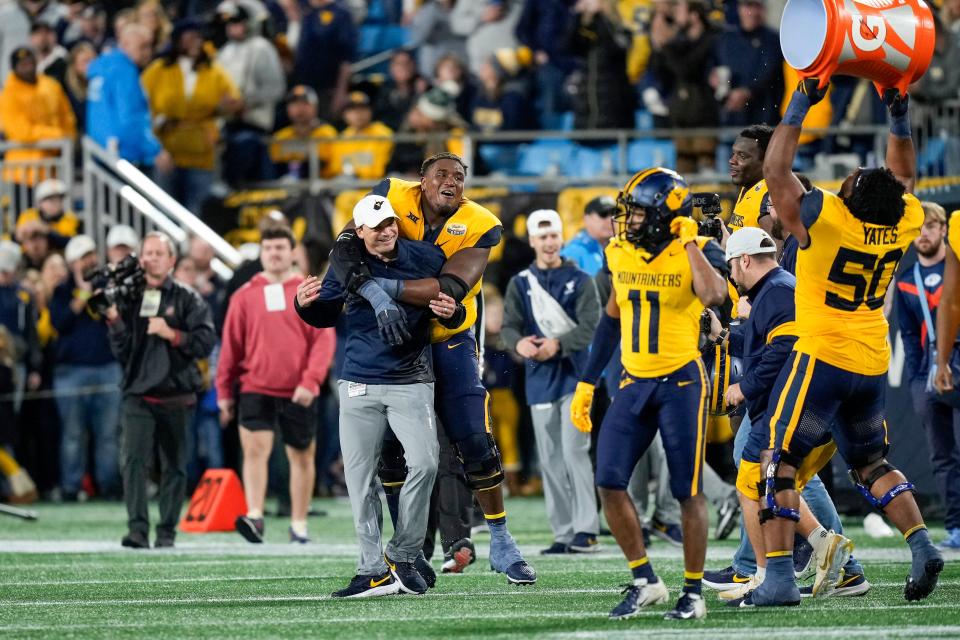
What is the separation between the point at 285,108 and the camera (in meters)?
19.5

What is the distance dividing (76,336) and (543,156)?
5.00 metres

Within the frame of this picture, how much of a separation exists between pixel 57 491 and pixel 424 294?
31.2ft

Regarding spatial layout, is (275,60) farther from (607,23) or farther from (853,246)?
(853,246)

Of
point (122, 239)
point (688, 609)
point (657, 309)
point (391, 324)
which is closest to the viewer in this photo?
point (688, 609)

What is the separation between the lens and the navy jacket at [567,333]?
11648 millimetres

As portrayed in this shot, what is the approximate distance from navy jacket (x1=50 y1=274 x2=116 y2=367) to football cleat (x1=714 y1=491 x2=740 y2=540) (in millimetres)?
7102

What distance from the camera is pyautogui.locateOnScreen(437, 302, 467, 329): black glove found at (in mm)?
8477

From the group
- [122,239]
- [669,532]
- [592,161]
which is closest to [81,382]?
[122,239]

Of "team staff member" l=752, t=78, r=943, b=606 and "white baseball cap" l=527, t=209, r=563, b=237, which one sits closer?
"team staff member" l=752, t=78, r=943, b=606

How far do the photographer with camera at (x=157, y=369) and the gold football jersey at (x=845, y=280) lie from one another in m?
5.32

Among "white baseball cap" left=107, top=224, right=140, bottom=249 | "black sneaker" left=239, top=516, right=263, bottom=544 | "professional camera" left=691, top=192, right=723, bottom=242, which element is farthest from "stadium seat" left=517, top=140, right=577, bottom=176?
"professional camera" left=691, top=192, right=723, bottom=242

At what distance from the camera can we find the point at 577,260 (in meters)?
12.9

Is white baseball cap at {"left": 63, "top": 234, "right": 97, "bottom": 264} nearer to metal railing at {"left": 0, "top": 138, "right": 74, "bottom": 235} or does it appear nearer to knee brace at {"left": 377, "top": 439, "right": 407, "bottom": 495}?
metal railing at {"left": 0, "top": 138, "right": 74, "bottom": 235}

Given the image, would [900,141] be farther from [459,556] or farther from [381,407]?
[459,556]
